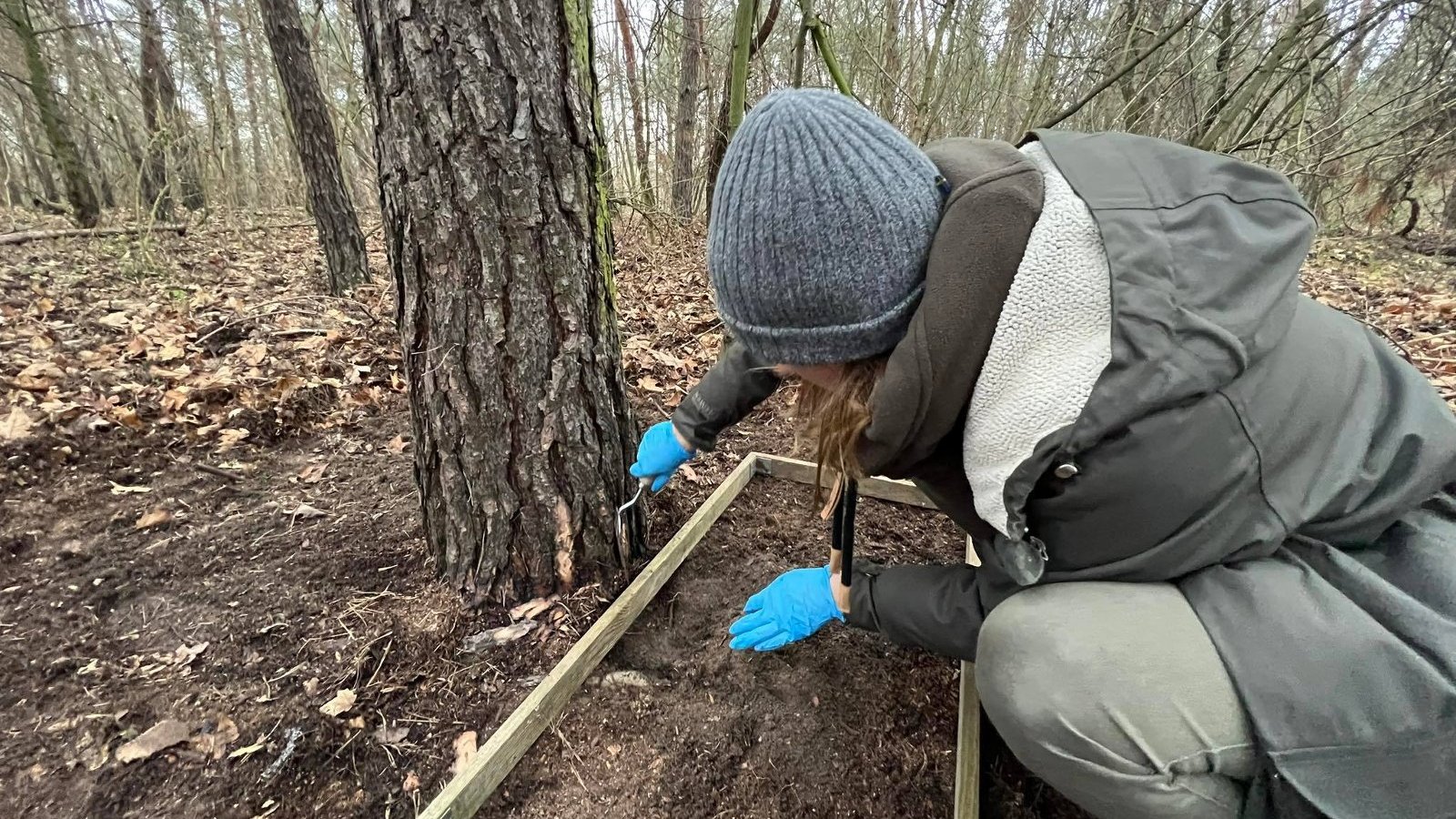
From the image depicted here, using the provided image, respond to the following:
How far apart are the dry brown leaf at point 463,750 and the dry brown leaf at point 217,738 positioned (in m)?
0.45

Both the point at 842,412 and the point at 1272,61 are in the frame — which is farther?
the point at 1272,61

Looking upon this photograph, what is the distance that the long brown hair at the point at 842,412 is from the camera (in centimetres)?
101

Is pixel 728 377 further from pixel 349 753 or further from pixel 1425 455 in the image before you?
pixel 1425 455

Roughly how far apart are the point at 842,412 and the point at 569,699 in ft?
3.20

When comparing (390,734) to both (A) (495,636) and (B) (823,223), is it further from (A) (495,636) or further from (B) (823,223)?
(B) (823,223)

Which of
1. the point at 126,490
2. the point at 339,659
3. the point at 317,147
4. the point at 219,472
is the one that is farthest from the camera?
the point at 317,147

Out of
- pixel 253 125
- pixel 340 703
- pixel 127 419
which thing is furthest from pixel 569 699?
pixel 253 125

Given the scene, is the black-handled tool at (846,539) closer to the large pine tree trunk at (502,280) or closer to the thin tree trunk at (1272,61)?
the large pine tree trunk at (502,280)

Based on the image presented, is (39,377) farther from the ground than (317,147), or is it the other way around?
(317,147)

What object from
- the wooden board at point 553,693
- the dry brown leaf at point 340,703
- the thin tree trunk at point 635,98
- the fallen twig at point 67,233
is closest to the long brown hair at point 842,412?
the wooden board at point 553,693

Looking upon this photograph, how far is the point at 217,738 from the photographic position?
1.40 m

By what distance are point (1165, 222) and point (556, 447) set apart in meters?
1.32

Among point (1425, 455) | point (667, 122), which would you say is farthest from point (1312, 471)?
point (667, 122)

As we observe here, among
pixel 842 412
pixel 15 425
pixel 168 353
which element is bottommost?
pixel 15 425
